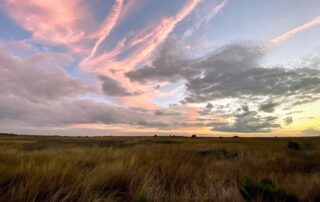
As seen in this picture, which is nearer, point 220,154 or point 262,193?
point 262,193

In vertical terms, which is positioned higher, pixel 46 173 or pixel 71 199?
pixel 46 173

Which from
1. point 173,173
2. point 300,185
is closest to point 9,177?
point 173,173

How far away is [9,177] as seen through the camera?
4223 mm

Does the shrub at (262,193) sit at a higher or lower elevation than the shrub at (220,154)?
lower

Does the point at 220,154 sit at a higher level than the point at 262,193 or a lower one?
higher

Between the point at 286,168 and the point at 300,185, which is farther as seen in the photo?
the point at 286,168

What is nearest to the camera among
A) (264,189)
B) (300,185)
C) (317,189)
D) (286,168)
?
(264,189)

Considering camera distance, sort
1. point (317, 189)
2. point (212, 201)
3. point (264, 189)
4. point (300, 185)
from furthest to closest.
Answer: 1. point (300, 185)
2. point (317, 189)
3. point (264, 189)
4. point (212, 201)

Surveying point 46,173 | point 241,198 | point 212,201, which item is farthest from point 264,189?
point 46,173

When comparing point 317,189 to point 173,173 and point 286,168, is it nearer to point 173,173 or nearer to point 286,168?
point 173,173

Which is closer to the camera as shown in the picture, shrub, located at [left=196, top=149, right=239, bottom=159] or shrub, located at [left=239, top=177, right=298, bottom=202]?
shrub, located at [left=239, top=177, right=298, bottom=202]

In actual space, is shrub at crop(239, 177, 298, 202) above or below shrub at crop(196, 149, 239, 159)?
below

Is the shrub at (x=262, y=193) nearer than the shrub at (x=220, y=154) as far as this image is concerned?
Yes

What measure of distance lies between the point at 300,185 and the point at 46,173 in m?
4.69
